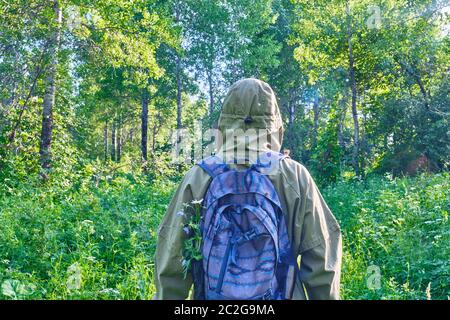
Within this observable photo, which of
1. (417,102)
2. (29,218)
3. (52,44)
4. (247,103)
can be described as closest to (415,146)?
(417,102)

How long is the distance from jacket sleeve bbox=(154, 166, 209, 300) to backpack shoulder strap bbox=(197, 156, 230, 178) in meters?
0.05

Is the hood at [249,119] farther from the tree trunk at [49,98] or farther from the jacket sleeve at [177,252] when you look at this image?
the tree trunk at [49,98]

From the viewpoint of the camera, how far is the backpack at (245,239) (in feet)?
7.27

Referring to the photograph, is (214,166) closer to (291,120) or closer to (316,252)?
(316,252)

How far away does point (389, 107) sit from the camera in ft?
59.2

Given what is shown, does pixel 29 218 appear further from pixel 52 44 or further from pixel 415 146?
pixel 415 146

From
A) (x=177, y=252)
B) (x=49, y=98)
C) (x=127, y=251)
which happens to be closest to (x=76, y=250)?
(x=127, y=251)

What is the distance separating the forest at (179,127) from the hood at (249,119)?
6.94ft

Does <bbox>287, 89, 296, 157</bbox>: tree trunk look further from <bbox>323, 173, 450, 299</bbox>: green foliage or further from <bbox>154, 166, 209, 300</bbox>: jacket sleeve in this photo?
<bbox>154, 166, 209, 300</bbox>: jacket sleeve

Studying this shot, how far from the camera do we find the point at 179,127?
2402 centimetres

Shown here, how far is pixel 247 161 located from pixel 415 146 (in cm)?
1622

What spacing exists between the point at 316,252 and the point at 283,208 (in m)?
0.28

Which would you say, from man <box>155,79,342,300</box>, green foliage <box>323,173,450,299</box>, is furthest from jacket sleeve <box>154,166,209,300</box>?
green foliage <box>323,173,450,299</box>

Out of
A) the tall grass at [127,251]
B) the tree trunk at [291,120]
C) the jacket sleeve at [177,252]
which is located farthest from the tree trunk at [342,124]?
the jacket sleeve at [177,252]
